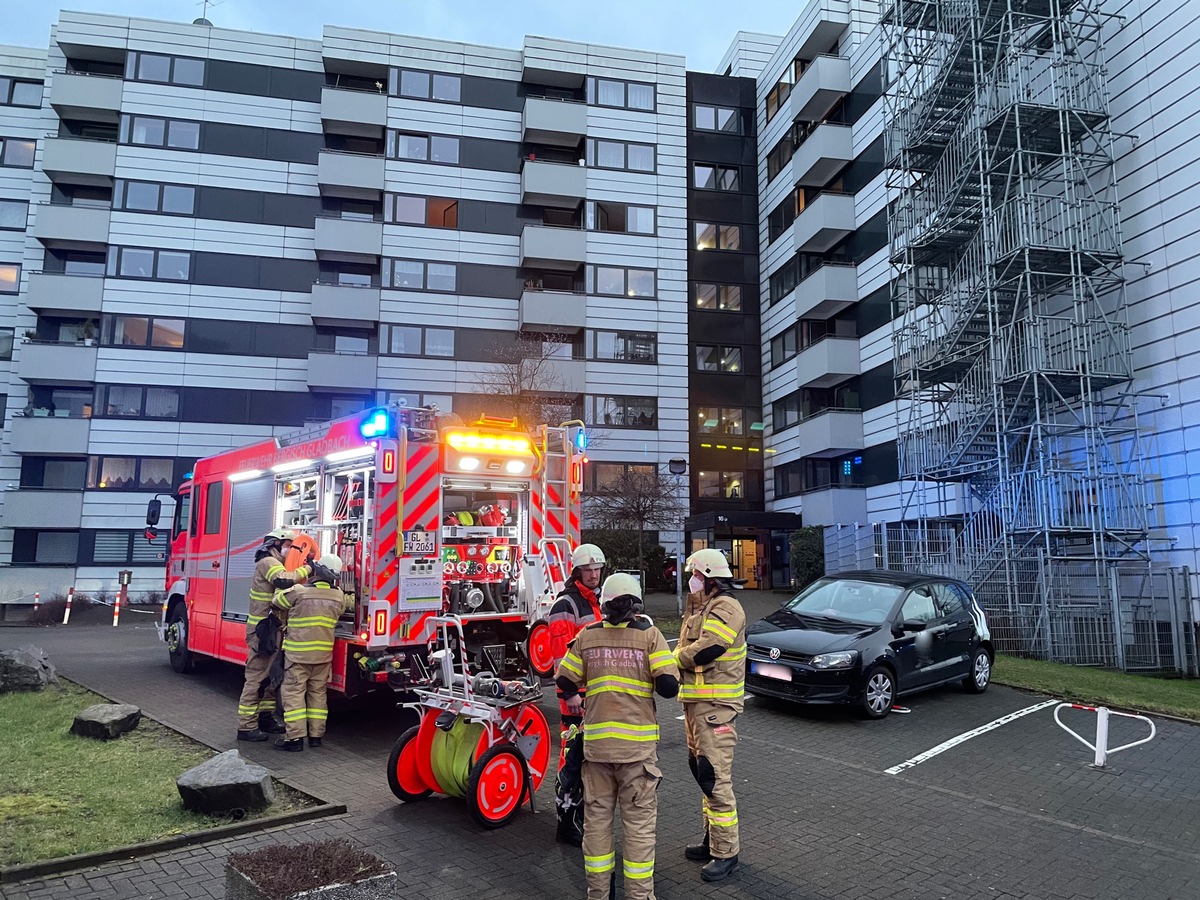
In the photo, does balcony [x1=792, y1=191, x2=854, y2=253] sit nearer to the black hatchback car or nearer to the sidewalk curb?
the black hatchback car

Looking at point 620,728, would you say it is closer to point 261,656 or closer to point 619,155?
point 261,656

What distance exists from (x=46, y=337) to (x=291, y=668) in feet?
91.6

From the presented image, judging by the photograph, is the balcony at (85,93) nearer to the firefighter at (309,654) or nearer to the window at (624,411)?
the window at (624,411)

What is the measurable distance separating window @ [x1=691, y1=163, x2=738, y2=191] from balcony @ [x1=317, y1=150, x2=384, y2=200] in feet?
41.8

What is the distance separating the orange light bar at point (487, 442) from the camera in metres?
8.90

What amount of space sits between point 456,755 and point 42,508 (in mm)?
27639

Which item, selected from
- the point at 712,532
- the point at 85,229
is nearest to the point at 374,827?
the point at 712,532

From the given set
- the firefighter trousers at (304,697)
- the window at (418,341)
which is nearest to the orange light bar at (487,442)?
the firefighter trousers at (304,697)

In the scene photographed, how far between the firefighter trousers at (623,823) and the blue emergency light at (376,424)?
4.75 metres

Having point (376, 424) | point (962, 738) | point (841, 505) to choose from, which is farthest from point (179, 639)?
point (841, 505)

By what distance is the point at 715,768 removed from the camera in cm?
500

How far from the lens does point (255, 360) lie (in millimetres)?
29500

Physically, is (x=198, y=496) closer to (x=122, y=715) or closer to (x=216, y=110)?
(x=122, y=715)

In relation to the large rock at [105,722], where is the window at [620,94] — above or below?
above
